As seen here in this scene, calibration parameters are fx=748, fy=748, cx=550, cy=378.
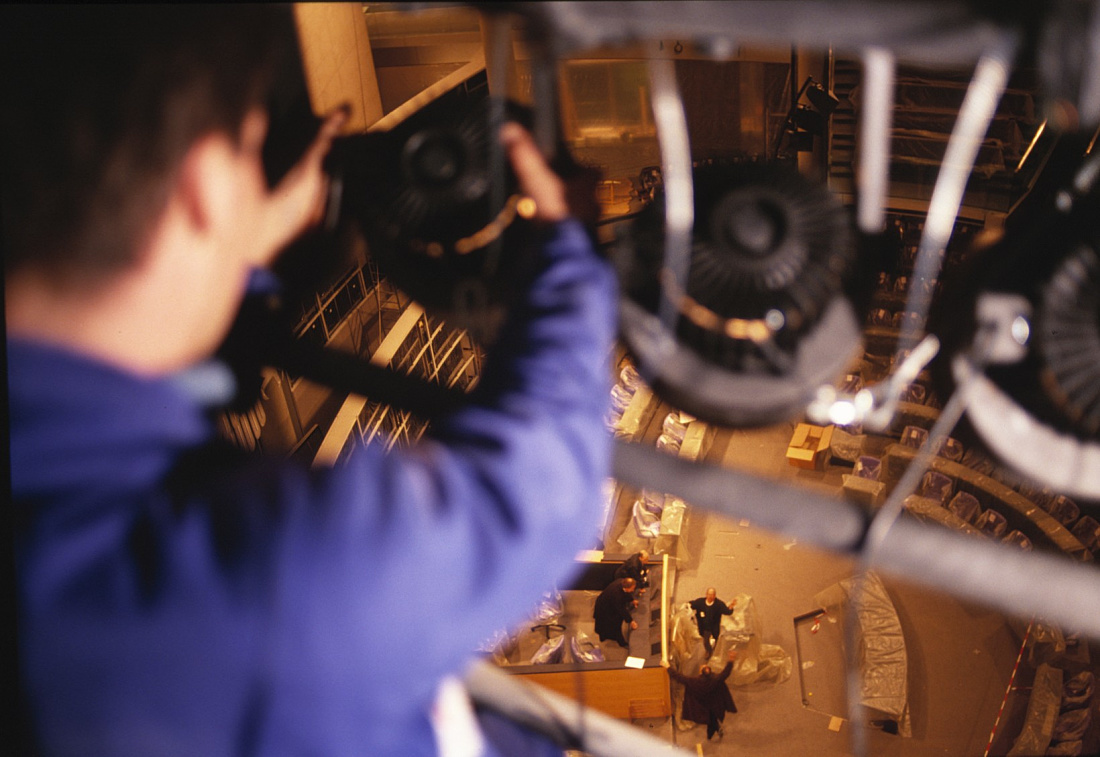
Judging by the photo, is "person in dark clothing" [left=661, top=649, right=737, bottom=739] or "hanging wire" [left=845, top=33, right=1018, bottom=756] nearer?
"hanging wire" [left=845, top=33, right=1018, bottom=756]

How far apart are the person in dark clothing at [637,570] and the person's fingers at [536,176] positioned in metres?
6.41

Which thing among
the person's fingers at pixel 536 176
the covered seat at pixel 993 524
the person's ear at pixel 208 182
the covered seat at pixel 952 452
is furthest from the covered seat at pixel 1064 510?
the person's ear at pixel 208 182

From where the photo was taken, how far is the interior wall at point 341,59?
4426mm

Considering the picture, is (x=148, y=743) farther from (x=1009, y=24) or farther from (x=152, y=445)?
(x=1009, y=24)

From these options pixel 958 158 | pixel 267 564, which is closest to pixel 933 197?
pixel 958 158

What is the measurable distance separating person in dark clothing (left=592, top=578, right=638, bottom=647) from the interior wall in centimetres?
453

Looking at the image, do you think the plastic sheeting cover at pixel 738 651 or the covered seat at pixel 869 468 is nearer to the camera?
the plastic sheeting cover at pixel 738 651

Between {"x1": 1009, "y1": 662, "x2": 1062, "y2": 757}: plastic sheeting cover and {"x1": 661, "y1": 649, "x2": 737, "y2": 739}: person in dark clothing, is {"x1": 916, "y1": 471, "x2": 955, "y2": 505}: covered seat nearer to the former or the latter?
{"x1": 1009, "y1": 662, "x2": 1062, "y2": 757}: plastic sheeting cover

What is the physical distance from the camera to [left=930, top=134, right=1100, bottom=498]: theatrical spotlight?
983mm

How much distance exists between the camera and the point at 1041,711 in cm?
535

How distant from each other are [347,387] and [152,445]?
1.47 feet

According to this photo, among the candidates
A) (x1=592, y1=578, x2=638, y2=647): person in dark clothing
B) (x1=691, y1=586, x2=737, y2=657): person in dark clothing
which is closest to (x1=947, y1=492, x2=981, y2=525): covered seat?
(x1=691, y1=586, x2=737, y2=657): person in dark clothing

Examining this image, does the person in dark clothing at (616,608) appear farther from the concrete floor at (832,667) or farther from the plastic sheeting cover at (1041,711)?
the plastic sheeting cover at (1041,711)

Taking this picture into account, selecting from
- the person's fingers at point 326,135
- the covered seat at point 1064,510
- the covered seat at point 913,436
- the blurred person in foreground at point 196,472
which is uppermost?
the person's fingers at point 326,135
